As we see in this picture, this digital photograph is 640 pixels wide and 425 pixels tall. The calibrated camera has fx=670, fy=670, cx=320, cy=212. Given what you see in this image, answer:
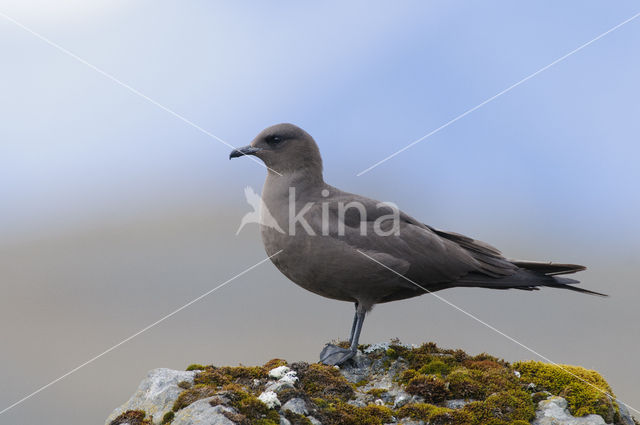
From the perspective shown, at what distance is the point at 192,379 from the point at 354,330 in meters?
2.50

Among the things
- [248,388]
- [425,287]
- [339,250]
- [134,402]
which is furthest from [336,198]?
[134,402]

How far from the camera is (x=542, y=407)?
265 inches

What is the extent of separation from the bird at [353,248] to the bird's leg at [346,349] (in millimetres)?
12

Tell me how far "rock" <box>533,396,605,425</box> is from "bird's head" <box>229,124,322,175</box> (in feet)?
13.6

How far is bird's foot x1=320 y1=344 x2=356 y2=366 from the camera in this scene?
25.6 feet

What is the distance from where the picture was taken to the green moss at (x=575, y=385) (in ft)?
22.0

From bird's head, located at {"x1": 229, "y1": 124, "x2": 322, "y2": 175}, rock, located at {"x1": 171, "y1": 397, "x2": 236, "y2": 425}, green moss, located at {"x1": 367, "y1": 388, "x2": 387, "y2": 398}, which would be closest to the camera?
rock, located at {"x1": 171, "y1": 397, "x2": 236, "y2": 425}

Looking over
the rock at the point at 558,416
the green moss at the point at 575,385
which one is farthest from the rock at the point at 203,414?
the green moss at the point at 575,385

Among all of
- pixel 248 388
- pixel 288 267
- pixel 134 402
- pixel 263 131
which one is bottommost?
pixel 134 402

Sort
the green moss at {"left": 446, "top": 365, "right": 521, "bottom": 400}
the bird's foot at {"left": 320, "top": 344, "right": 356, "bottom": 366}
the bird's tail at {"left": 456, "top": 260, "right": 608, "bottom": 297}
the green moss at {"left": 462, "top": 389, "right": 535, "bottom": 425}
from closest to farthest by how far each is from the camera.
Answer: the green moss at {"left": 462, "top": 389, "right": 535, "bottom": 425}
the green moss at {"left": 446, "top": 365, "right": 521, "bottom": 400}
the bird's foot at {"left": 320, "top": 344, "right": 356, "bottom": 366}
the bird's tail at {"left": 456, "top": 260, "right": 608, "bottom": 297}

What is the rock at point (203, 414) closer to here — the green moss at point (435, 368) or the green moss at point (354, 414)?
the green moss at point (354, 414)

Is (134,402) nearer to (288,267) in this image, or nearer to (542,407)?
(288,267)

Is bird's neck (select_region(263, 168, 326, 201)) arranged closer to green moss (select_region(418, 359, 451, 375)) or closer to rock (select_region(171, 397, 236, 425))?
green moss (select_region(418, 359, 451, 375))

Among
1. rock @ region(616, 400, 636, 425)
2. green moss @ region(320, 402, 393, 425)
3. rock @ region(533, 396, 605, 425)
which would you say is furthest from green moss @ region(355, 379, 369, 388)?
rock @ region(616, 400, 636, 425)
